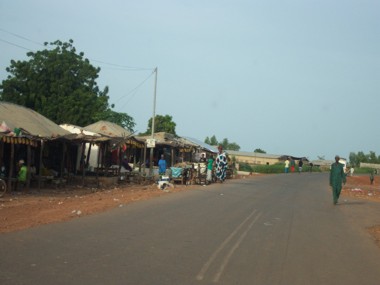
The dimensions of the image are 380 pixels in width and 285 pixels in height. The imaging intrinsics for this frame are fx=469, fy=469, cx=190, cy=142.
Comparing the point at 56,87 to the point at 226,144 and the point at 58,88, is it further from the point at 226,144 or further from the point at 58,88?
the point at 226,144

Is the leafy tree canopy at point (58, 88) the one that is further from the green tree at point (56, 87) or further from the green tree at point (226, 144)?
the green tree at point (226, 144)

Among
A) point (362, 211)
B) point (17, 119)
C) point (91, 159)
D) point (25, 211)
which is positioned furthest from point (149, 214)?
point (91, 159)

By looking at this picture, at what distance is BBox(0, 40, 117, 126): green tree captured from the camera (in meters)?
48.7

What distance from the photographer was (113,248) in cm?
827

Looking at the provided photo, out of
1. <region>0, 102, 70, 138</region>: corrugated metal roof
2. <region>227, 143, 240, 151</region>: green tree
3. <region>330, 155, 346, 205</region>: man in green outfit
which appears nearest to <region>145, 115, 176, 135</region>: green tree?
<region>0, 102, 70, 138</region>: corrugated metal roof

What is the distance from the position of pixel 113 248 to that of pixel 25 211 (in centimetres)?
619

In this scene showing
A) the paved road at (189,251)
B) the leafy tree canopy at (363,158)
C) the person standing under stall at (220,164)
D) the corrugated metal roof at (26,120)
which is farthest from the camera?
the leafy tree canopy at (363,158)

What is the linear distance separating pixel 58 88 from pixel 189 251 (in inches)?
1767

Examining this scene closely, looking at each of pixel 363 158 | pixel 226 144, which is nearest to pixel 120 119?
pixel 226 144

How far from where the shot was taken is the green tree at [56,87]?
48656 millimetres

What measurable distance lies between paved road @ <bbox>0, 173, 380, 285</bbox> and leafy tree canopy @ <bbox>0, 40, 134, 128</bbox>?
121 ft

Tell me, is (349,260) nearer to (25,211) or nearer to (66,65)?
(25,211)

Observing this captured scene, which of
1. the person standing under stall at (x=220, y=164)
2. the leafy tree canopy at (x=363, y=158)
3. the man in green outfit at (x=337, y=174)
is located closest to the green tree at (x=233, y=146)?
the leafy tree canopy at (x=363, y=158)

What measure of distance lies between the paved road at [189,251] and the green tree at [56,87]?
3680cm
